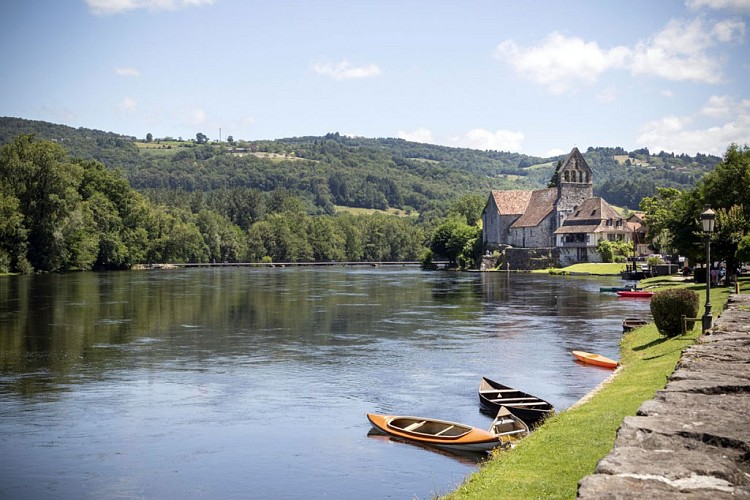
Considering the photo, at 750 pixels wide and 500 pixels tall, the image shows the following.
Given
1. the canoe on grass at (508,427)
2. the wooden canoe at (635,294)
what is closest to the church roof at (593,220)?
the wooden canoe at (635,294)

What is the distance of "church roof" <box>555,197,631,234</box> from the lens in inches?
5719

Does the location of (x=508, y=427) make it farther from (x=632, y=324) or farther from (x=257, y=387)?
(x=632, y=324)

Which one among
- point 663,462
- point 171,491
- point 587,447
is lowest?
point 171,491

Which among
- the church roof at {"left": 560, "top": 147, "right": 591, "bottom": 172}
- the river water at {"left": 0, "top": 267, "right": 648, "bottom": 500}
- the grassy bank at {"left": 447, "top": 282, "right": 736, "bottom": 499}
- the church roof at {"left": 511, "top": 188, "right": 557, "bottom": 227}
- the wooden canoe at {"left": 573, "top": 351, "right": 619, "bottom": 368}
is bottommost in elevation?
the river water at {"left": 0, "top": 267, "right": 648, "bottom": 500}

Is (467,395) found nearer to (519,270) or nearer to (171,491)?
(171,491)

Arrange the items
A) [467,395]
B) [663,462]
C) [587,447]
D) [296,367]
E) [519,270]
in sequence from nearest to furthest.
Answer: [663,462], [587,447], [467,395], [296,367], [519,270]

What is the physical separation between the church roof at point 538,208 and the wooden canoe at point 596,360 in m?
126

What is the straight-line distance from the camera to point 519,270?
151125mm

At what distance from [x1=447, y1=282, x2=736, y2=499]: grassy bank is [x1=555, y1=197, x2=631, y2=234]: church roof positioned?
4747 inches

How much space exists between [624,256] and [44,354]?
114m

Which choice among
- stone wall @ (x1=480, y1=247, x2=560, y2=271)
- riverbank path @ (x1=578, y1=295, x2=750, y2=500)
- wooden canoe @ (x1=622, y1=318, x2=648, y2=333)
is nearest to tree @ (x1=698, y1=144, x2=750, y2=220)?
wooden canoe @ (x1=622, y1=318, x2=648, y2=333)

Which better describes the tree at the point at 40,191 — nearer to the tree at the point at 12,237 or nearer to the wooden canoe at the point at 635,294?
the tree at the point at 12,237

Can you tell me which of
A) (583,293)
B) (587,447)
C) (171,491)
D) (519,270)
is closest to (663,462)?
(587,447)

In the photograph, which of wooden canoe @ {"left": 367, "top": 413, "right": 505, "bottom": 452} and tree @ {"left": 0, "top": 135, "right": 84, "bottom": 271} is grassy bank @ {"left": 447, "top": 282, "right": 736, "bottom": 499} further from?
tree @ {"left": 0, "top": 135, "right": 84, "bottom": 271}
